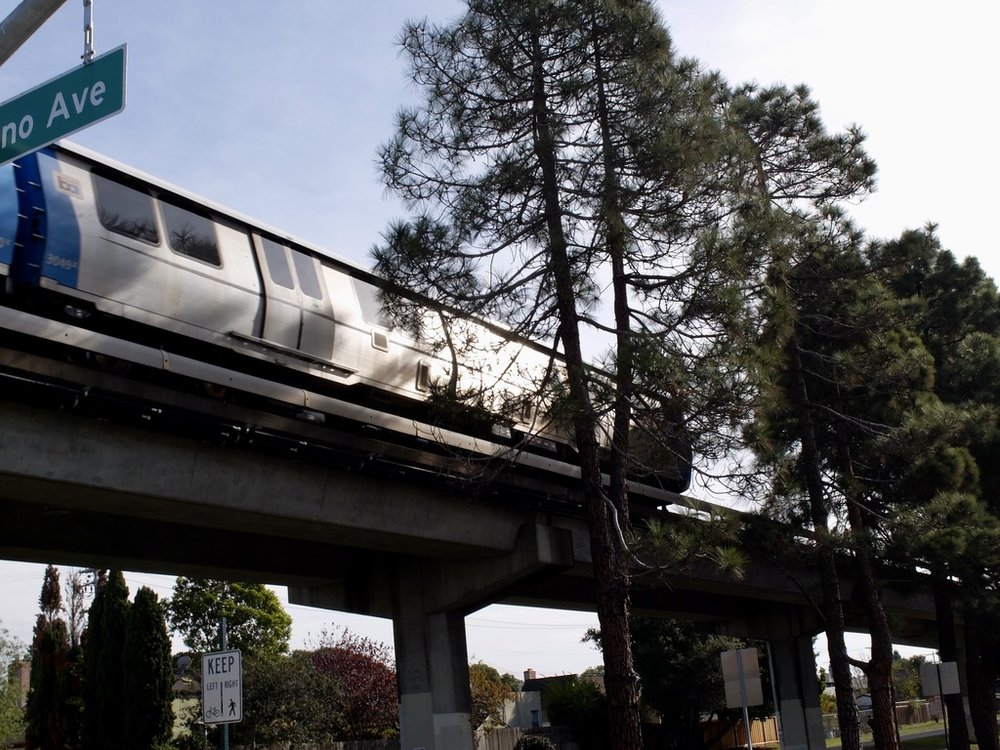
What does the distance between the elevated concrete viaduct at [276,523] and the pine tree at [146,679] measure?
3212 mm

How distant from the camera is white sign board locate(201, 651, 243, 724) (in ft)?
36.4

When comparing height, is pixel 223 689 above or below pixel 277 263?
below

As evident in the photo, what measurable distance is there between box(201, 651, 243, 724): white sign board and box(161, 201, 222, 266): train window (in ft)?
20.0

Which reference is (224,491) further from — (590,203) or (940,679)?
(940,679)

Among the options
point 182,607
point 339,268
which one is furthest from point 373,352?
point 182,607

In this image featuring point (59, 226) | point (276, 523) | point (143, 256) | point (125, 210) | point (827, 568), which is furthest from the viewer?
point (827, 568)

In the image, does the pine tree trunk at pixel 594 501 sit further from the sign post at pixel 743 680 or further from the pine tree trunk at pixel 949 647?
the pine tree trunk at pixel 949 647

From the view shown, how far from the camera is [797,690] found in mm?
33312

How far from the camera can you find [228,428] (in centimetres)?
1449

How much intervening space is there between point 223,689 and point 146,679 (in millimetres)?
13137

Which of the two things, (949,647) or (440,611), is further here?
(949,647)

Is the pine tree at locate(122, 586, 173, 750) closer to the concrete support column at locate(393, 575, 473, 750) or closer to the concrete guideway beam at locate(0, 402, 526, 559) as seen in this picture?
the concrete support column at locate(393, 575, 473, 750)

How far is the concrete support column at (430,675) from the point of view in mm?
20672

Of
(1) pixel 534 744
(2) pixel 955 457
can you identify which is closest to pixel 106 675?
(1) pixel 534 744
